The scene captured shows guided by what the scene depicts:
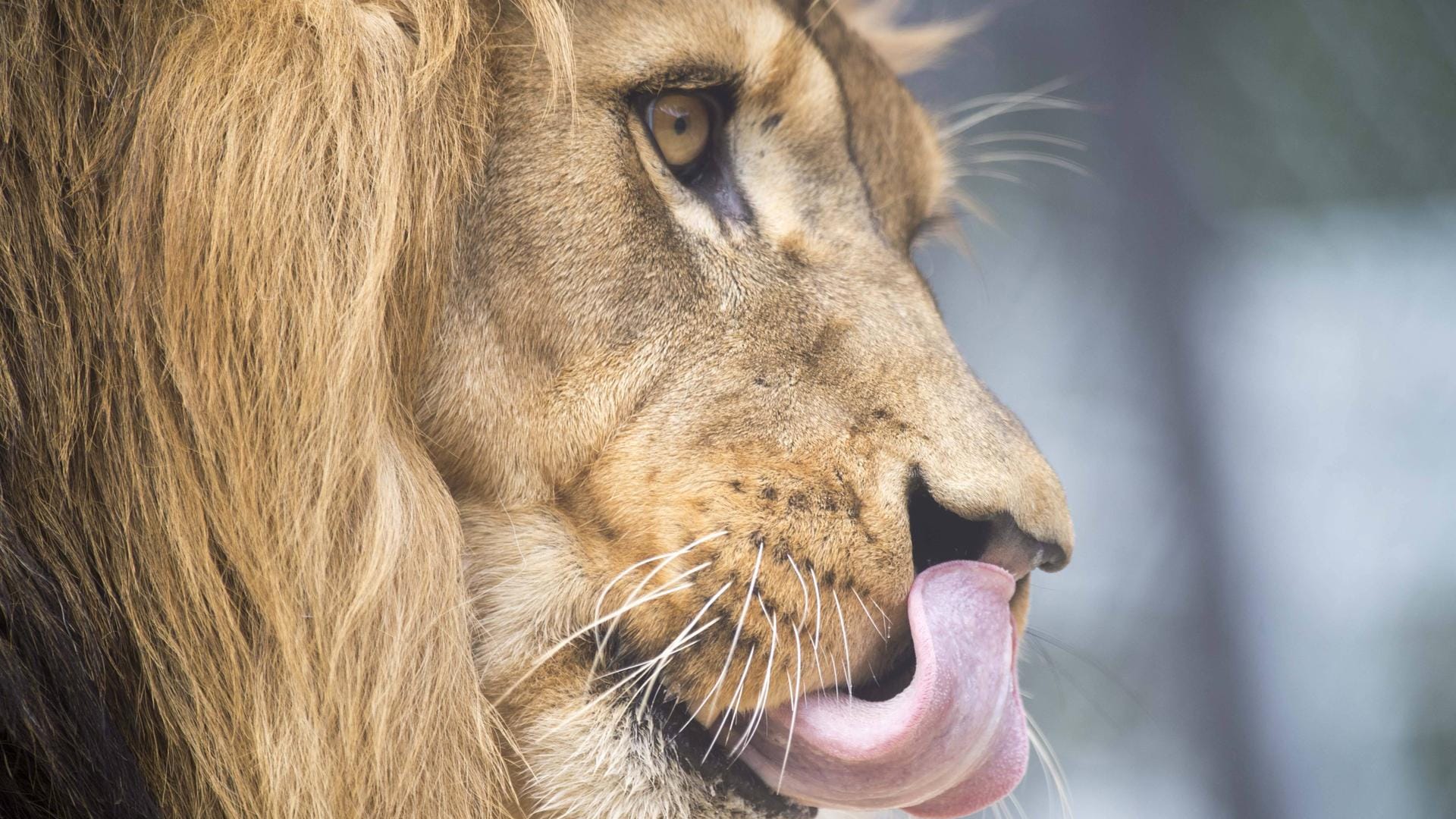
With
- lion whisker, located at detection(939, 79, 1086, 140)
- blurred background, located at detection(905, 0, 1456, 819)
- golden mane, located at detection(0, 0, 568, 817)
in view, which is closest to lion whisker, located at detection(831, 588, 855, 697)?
golden mane, located at detection(0, 0, 568, 817)

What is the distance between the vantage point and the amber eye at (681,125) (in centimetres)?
67

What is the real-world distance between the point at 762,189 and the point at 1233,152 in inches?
15.4

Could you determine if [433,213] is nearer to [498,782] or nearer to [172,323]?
[172,323]

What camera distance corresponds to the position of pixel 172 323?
1.82 feet

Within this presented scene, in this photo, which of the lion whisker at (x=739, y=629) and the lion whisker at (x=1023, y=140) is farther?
the lion whisker at (x=1023, y=140)

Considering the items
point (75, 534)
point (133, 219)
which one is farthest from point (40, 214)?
point (75, 534)

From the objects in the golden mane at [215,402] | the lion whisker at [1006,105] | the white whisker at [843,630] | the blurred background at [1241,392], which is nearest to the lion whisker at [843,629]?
the white whisker at [843,630]

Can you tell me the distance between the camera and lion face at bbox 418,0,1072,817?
2.00 feet

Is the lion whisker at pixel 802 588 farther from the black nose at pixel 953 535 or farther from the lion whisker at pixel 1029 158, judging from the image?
the lion whisker at pixel 1029 158

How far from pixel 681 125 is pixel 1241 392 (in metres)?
0.45

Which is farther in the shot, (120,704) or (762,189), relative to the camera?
(762,189)

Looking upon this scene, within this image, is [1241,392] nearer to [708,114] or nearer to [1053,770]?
[1053,770]

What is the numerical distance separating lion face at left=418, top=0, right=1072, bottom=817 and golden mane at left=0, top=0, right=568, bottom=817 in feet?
0.14

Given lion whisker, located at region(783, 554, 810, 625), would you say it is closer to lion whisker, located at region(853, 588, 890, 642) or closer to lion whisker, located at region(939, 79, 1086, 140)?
lion whisker, located at region(853, 588, 890, 642)
